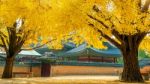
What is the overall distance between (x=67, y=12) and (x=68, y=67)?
73.1 ft

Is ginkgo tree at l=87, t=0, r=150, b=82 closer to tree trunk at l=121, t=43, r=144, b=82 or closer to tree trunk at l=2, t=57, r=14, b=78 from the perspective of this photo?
tree trunk at l=121, t=43, r=144, b=82

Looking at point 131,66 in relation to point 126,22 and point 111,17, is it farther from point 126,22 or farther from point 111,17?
point 126,22

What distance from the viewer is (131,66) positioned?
2217cm

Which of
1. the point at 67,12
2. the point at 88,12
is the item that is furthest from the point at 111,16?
the point at 67,12

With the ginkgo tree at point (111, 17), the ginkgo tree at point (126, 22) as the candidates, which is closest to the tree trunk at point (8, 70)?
the ginkgo tree at point (111, 17)

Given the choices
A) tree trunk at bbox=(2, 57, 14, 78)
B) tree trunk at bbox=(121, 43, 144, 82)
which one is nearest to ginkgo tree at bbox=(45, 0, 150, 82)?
tree trunk at bbox=(121, 43, 144, 82)

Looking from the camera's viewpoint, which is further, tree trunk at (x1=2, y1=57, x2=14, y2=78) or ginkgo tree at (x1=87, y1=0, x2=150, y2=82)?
tree trunk at (x1=2, y1=57, x2=14, y2=78)

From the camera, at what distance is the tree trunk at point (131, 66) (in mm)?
21922

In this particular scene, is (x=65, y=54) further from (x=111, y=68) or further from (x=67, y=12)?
(x=67, y=12)

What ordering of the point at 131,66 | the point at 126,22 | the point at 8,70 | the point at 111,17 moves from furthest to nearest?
the point at 8,70 → the point at 131,66 → the point at 111,17 → the point at 126,22

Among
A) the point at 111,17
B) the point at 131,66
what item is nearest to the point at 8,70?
the point at 131,66

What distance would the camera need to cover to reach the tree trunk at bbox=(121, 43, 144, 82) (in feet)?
71.9

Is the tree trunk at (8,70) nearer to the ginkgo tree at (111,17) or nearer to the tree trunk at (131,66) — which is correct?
the ginkgo tree at (111,17)

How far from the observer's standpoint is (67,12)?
17.9 meters
